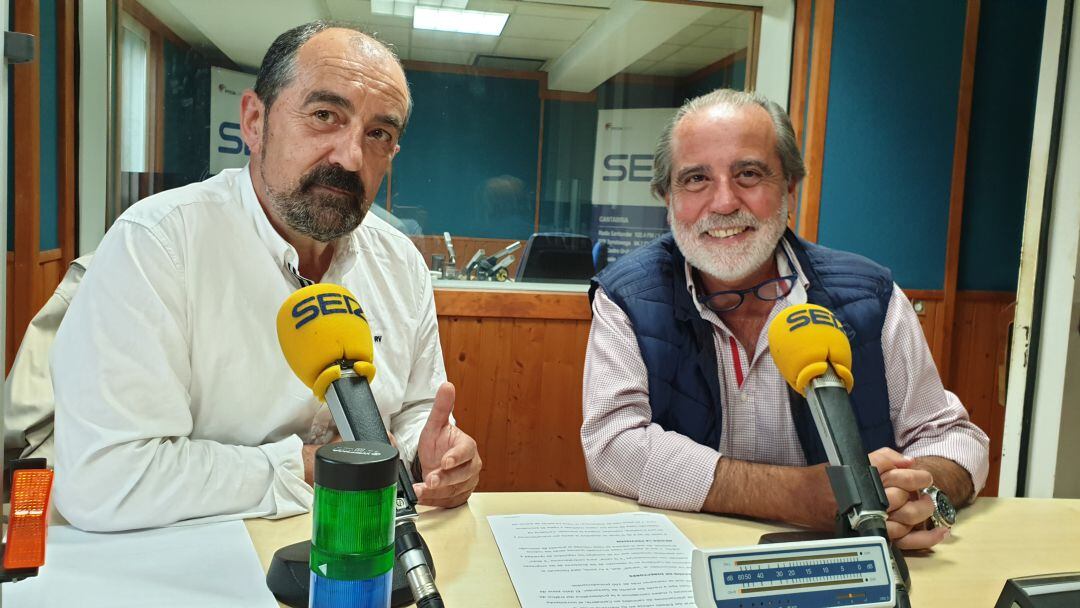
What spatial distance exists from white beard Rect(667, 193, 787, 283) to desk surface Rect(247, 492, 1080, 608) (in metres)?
0.54

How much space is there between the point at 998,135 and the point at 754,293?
224cm

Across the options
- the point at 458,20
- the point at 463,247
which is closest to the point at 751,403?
the point at 463,247

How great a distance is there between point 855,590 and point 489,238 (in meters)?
2.72

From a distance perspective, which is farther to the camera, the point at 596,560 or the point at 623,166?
the point at 623,166

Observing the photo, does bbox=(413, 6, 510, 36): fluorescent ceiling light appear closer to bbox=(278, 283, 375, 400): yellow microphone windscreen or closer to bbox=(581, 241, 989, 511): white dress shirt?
bbox=(581, 241, 989, 511): white dress shirt

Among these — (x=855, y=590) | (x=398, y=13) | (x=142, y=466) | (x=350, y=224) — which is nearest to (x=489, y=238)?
(x=398, y=13)

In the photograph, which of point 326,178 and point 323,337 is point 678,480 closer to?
point 323,337

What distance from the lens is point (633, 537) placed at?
1.12 meters

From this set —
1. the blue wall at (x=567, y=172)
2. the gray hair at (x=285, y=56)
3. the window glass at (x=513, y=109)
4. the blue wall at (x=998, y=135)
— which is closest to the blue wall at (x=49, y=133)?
the window glass at (x=513, y=109)

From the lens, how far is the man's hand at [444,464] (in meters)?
1.16

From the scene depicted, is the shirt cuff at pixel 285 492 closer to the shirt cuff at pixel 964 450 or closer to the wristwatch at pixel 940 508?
the wristwatch at pixel 940 508

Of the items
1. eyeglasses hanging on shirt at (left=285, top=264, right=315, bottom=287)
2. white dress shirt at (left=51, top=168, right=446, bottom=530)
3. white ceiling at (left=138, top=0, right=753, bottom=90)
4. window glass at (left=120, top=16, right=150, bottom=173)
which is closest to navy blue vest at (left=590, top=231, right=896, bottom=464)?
white dress shirt at (left=51, top=168, right=446, bottom=530)

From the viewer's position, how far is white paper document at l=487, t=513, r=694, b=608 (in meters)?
0.92

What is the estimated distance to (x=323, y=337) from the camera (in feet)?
2.68
